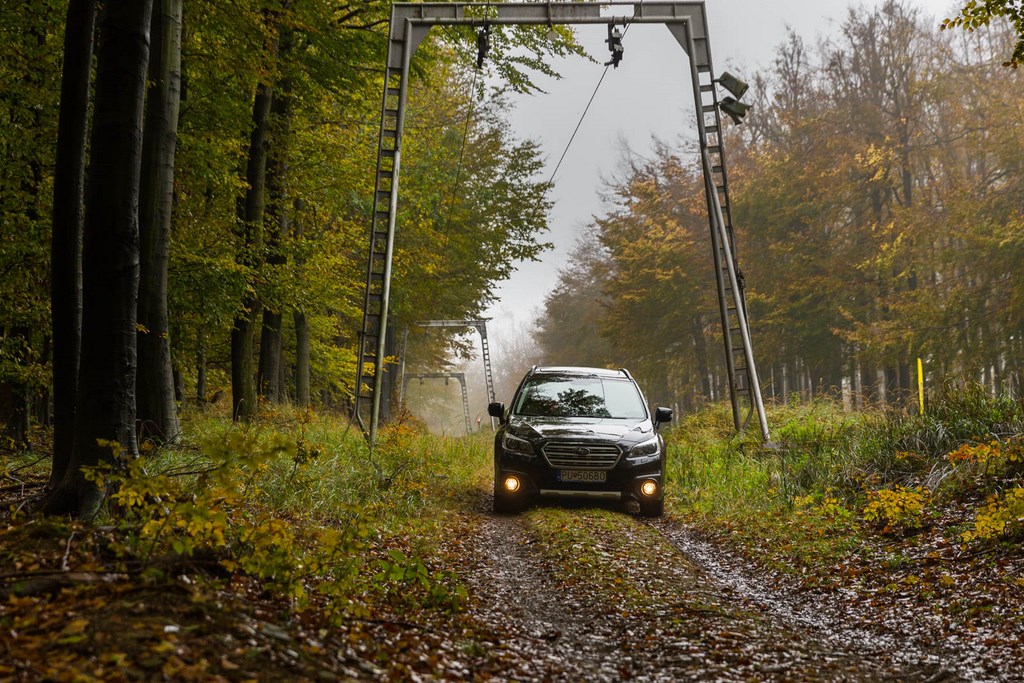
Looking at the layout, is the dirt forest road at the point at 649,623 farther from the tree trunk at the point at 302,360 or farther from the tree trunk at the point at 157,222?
the tree trunk at the point at 302,360

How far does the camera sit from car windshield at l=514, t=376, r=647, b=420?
1199 cm

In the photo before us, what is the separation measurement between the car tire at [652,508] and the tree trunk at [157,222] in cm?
602

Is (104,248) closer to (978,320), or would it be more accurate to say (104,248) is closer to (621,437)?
(621,437)

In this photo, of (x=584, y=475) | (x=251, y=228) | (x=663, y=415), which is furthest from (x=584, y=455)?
(x=251, y=228)

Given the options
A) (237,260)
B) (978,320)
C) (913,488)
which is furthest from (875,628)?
(978,320)

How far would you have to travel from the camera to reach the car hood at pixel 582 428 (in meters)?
11.0

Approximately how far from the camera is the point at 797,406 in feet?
62.6

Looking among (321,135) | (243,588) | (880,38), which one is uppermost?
(880,38)

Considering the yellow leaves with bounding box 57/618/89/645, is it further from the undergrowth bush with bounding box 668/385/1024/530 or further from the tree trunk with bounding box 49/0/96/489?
the undergrowth bush with bounding box 668/385/1024/530

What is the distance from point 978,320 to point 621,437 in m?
17.1

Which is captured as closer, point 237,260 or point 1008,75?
point 237,260

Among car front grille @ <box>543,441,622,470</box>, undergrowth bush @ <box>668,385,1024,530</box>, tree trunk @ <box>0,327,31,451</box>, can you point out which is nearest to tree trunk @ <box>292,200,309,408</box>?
tree trunk @ <box>0,327,31,451</box>

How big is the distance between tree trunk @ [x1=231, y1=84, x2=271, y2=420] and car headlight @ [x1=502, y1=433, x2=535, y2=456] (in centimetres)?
673

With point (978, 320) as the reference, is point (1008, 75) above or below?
above
